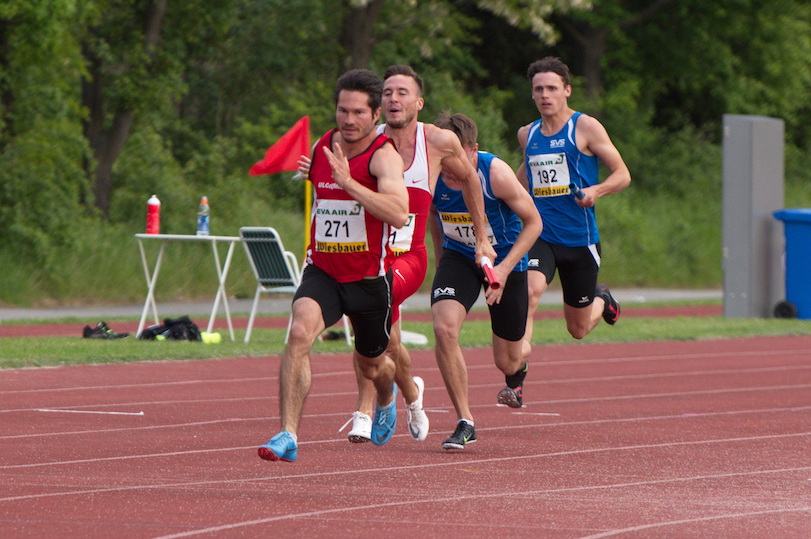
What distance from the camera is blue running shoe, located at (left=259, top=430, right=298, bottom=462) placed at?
6.62 meters

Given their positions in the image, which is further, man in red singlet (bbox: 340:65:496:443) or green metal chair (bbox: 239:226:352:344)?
green metal chair (bbox: 239:226:352:344)

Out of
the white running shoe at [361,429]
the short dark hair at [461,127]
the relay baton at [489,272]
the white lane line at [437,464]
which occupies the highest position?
the short dark hair at [461,127]

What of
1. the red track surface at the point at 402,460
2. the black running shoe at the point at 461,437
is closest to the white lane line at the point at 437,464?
the red track surface at the point at 402,460

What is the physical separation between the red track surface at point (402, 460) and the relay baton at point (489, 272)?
2.98ft

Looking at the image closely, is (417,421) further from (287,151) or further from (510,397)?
(287,151)

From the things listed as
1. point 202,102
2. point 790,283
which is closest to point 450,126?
point 790,283

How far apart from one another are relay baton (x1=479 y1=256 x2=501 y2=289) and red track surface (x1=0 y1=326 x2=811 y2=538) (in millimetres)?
908

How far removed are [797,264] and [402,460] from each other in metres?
13.2

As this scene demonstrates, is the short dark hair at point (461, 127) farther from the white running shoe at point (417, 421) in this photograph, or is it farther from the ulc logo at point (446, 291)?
the white running shoe at point (417, 421)

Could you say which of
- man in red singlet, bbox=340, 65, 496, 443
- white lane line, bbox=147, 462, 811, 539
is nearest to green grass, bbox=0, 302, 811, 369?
man in red singlet, bbox=340, 65, 496, 443

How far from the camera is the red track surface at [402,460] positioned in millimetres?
5922

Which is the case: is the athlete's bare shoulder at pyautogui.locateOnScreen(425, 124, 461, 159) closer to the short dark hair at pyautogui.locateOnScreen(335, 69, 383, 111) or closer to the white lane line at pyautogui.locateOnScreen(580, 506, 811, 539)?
the short dark hair at pyautogui.locateOnScreen(335, 69, 383, 111)

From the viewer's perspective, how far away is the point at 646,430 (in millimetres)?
9344

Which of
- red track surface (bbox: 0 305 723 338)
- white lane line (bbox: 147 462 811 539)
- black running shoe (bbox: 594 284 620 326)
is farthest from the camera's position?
red track surface (bbox: 0 305 723 338)
